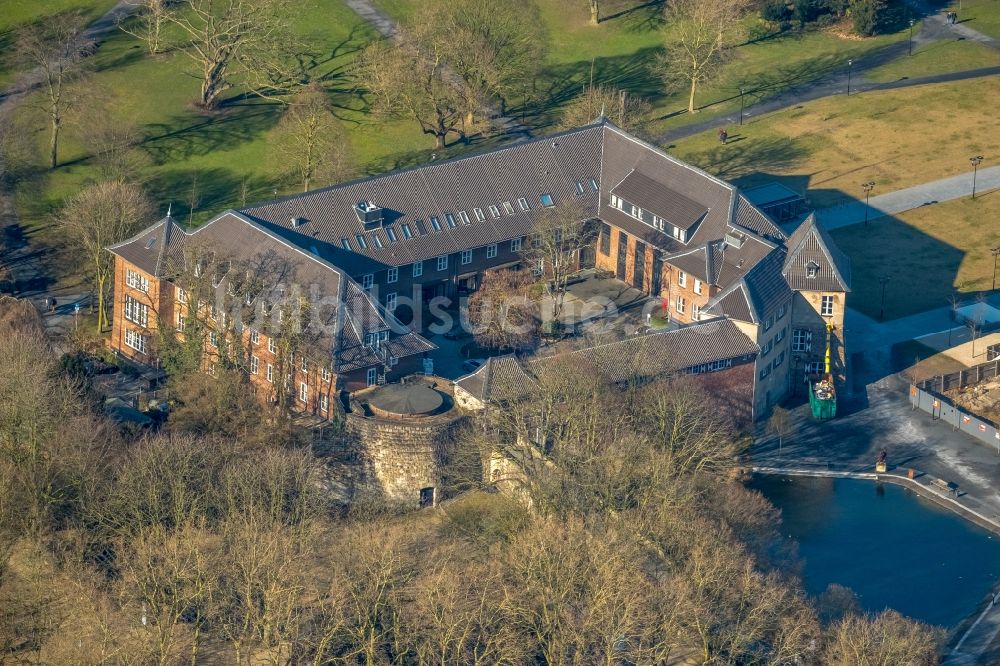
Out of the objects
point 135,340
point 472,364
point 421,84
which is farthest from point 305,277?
point 421,84

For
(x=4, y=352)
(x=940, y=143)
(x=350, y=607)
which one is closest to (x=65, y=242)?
(x=4, y=352)

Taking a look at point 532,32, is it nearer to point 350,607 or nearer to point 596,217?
point 596,217

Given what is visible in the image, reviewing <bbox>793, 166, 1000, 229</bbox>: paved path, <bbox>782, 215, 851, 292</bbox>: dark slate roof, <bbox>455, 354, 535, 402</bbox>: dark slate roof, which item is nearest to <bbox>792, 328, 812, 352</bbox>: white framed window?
<bbox>782, 215, 851, 292</bbox>: dark slate roof

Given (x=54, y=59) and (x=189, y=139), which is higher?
(x=54, y=59)

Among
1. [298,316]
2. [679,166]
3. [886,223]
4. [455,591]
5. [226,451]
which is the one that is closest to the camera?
[455,591]

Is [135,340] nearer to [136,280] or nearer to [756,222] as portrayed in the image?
[136,280]
